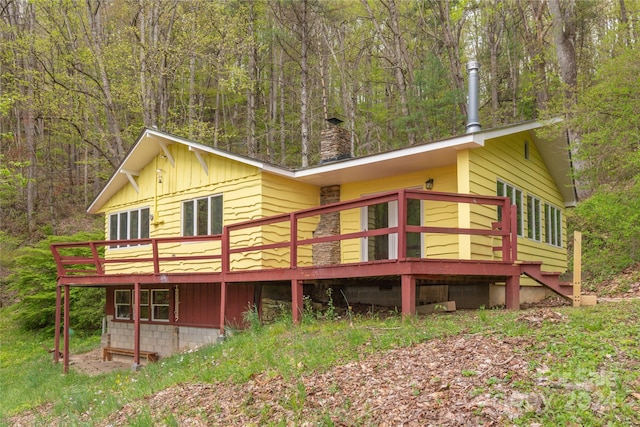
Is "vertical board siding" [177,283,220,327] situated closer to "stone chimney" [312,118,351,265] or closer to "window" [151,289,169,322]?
"window" [151,289,169,322]

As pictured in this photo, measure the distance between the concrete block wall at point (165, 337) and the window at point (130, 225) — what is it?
2.73 meters

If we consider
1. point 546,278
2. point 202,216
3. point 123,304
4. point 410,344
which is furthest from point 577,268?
point 123,304

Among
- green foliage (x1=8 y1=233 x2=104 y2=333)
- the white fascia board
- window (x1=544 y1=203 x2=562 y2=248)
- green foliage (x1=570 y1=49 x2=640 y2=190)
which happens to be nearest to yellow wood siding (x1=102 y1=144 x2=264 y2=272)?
the white fascia board

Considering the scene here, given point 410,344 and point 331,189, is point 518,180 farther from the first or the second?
point 410,344

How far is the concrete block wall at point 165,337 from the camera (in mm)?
13172

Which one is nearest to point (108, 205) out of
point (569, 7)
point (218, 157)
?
point (218, 157)

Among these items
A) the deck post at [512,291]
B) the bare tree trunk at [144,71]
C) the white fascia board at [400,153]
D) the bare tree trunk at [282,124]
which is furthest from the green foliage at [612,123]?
the bare tree trunk at [144,71]

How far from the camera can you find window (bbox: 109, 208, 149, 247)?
15.5m

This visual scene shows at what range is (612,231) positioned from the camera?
13.7 m

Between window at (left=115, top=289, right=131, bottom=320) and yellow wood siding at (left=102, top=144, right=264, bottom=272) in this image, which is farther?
window at (left=115, top=289, right=131, bottom=320)

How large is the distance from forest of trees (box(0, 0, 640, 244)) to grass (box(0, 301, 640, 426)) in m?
9.02

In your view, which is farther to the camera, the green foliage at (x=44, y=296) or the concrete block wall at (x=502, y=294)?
the green foliage at (x=44, y=296)

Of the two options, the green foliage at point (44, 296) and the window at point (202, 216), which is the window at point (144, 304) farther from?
the green foliage at point (44, 296)

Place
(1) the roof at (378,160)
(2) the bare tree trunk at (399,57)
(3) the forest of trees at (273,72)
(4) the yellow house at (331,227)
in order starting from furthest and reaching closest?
(2) the bare tree trunk at (399,57) < (3) the forest of trees at (273,72) < (1) the roof at (378,160) < (4) the yellow house at (331,227)
